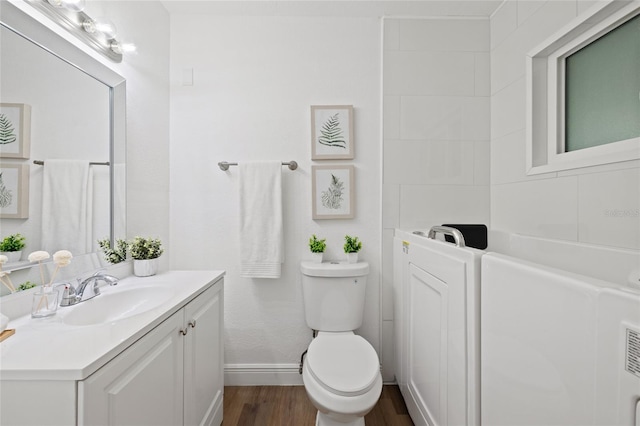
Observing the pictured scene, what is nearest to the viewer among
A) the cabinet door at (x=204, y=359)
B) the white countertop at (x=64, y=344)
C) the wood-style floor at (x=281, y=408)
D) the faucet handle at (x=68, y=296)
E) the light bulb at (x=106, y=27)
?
the white countertop at (x=64, y=344)

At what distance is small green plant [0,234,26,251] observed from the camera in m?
0.90

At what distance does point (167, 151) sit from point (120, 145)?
17.3 inches

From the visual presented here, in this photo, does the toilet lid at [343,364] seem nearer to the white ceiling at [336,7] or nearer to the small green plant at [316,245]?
the small green plant at [316,245]

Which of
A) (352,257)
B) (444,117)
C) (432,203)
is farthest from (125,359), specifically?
(444,117)

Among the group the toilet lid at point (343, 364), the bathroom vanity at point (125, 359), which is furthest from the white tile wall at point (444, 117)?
the bathroom vanity at point (125, 359)

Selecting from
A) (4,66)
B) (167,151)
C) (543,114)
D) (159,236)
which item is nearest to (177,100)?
(167,151)

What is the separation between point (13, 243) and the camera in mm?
932

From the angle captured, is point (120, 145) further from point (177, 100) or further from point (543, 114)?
point (543, 114)

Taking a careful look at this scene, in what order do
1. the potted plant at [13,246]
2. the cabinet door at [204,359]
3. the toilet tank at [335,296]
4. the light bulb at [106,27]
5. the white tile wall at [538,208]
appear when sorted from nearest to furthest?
the potted plant at [13,246], the cabinet door at [204,359], the light bulb at [106,27], the white tile wall at [538,208], the toilet tank at [335,296]

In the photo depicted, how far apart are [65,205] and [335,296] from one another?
1.29 metres

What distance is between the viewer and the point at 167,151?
1848 millimetres

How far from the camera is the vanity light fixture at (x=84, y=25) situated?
1050 millimetres

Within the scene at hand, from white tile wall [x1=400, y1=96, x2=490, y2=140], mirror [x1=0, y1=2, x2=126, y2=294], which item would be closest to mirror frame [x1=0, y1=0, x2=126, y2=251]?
mirror [x1=0, y1=2, x2=126, y2=294]

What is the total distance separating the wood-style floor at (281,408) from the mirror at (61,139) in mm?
1106
